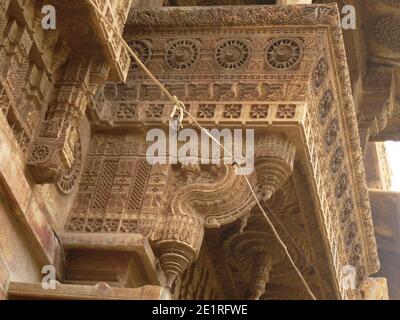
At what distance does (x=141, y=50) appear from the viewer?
8773 mm

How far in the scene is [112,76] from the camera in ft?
25.5

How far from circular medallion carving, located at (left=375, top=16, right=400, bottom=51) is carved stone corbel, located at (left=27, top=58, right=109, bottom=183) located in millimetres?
5049

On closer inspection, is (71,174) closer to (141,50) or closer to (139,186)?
(139,186)

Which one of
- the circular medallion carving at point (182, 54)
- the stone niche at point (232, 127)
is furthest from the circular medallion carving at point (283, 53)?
the circular medallion carving at point (182, 54)

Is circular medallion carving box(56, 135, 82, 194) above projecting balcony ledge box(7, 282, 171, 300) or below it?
above

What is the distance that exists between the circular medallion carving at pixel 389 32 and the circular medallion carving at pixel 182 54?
3.84 m

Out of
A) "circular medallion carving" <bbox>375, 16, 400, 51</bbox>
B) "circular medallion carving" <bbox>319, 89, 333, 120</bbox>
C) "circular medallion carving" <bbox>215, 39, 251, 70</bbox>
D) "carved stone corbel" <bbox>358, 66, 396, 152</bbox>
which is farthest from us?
"carved stone corbel" <bbox>358, 66, 396, 152</bbox>

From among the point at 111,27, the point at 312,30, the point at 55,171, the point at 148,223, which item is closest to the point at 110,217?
the point at 148,223

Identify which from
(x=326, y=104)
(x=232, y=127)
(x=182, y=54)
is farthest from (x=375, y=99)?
(x=232, y=127)

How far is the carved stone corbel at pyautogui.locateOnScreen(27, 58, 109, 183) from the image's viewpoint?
7.21 m

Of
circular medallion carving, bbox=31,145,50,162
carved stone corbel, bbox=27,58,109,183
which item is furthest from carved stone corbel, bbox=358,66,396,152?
circular medallion carving, bbox=31,145,50,162

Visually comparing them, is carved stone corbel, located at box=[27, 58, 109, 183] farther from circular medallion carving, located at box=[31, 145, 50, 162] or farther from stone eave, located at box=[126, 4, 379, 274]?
stone eave, located at box=[126, 4, 379, 274]
